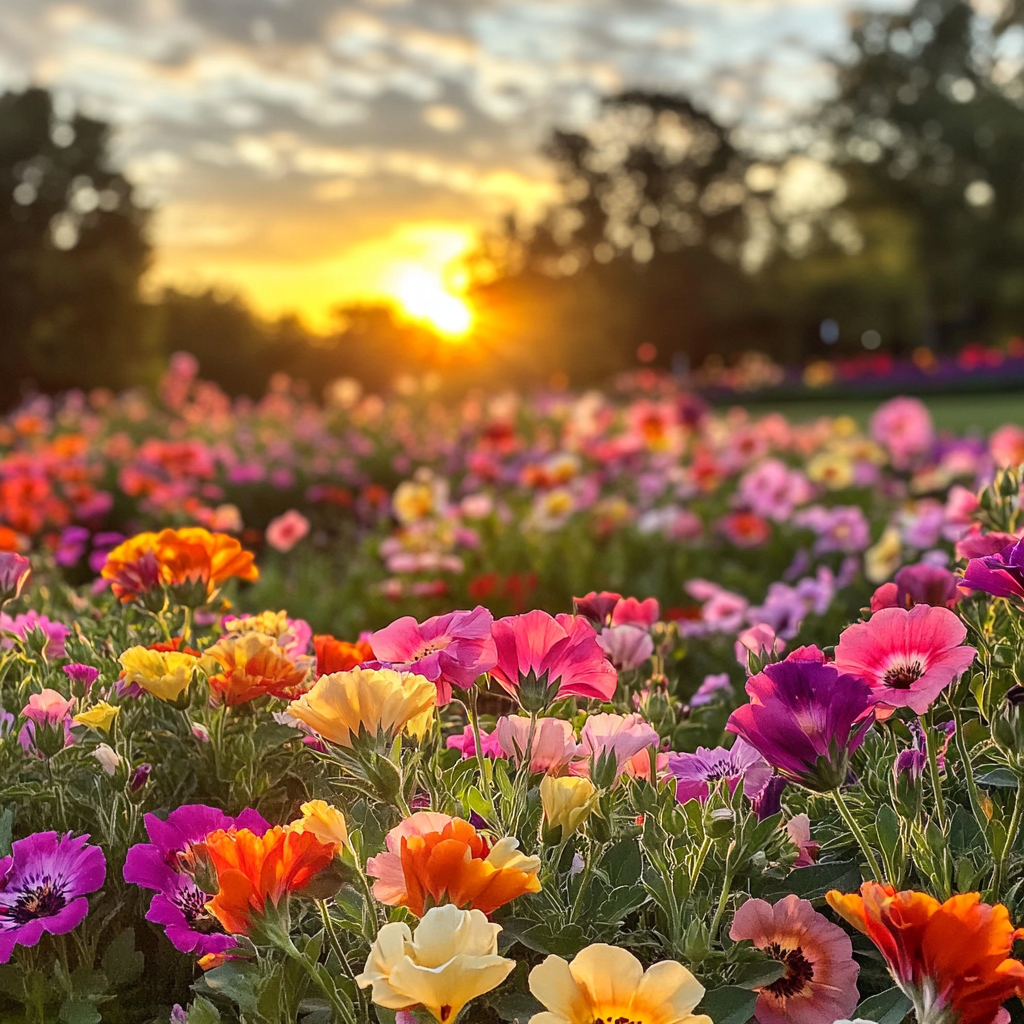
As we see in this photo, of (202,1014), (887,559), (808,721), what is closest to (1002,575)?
(808,721)

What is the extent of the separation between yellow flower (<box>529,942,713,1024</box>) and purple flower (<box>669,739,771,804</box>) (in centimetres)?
36

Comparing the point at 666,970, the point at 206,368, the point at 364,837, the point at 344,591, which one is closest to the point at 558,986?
the point at 666,970

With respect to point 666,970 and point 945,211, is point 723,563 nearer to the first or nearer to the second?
point 666,970

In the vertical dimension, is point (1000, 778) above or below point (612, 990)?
above

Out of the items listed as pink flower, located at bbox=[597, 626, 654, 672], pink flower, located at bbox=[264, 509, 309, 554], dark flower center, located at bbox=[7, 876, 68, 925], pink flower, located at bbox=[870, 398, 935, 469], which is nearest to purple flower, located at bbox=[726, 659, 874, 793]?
pink flower, located at bbox=[597, 626, 654, 672]

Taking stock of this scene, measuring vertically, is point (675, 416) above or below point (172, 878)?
above

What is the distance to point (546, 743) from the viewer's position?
1251 mm

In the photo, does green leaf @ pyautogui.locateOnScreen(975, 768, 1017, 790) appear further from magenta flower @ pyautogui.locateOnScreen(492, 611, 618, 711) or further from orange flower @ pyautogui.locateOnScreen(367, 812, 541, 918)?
orange flower @ pyautogui.locateOnScreen(367, 812, 541, 918)

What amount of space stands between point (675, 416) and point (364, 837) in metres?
6.57

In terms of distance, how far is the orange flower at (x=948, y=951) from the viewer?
878 millimetres

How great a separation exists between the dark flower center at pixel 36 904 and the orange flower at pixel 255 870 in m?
0.31

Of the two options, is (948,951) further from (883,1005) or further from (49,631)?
(49,631)

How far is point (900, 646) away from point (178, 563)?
113 cm

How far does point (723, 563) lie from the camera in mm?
5105
